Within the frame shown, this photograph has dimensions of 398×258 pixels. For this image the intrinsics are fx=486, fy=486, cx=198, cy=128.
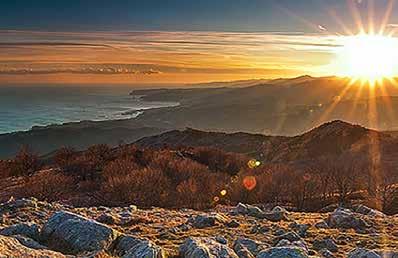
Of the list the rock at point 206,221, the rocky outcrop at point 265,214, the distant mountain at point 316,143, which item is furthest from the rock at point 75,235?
the distant mountain at point 316,143

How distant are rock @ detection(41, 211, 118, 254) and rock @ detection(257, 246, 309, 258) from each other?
3.08m

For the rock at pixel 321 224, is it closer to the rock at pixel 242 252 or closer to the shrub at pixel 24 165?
the rock at pixel 242 252

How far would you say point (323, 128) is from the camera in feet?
241

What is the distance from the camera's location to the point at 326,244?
10.8 metres

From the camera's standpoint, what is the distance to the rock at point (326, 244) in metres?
10.6

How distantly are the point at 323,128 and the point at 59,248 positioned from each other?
67.4 metres

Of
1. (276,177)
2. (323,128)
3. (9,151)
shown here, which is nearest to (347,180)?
(276,177)

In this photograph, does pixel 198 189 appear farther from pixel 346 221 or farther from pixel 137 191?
pixel 346 221

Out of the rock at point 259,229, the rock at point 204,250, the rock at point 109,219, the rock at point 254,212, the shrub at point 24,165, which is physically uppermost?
the rock at point 204,250

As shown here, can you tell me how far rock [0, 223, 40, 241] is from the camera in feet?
33.3

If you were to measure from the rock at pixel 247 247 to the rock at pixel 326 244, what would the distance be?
4.36 ft

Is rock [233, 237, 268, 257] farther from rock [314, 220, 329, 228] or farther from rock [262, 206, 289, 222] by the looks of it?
rock [262, 206, 289, 222]

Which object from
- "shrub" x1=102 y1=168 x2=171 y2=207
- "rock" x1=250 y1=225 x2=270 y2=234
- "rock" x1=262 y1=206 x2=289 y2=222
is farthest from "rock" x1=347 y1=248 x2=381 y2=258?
"shrub" x1=102 y1=168 x2=171 y2=207

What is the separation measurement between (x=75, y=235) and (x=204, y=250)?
2.69 m
